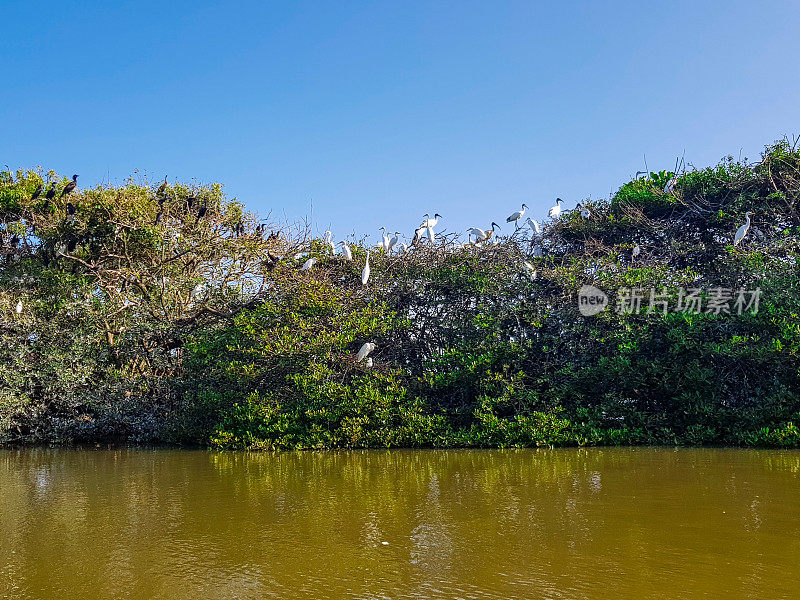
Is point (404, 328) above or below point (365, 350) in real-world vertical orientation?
above

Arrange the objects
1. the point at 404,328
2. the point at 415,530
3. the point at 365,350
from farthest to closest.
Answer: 1. the point at 404,328
2. the point at 365,350
3. the point at 415,530

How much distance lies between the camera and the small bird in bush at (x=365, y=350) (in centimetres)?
1007

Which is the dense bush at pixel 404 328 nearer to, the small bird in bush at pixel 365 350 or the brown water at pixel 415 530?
the small bird in bush at pixel 365 350

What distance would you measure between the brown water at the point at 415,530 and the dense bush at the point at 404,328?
4.75 feet

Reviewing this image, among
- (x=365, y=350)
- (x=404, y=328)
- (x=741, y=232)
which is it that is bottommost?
(x=365, y=350)

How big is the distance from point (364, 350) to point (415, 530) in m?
5.09

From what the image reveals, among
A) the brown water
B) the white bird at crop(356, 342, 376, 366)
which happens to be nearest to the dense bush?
the white bird at crop(356, 342, 376, 366)

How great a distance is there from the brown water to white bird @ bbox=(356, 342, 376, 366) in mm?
1930

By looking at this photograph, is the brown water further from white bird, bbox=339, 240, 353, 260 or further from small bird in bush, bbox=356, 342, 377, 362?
white bird, bbox=339, 240, 353, 260

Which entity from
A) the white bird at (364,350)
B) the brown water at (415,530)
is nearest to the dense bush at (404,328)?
the white bird at (364,350)

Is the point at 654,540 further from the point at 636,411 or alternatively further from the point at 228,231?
the point at 228,231

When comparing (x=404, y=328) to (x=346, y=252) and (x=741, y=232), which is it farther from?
(x=741, y=232)

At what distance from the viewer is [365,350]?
10.1 m

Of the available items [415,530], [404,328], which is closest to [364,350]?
[404,328]
